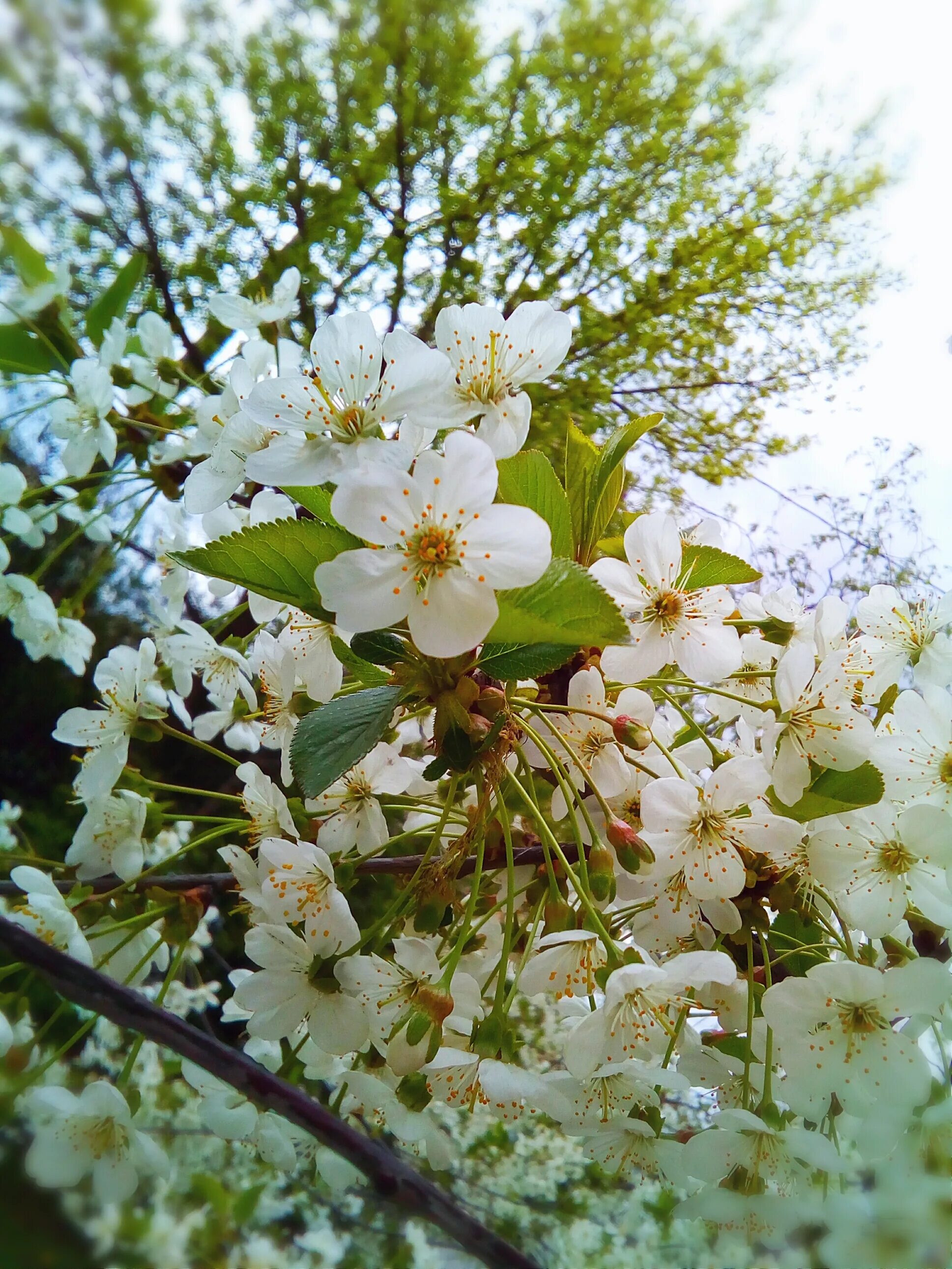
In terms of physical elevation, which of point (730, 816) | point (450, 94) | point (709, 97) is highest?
point (709, 97)

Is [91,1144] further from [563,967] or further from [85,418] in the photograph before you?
[85,418]

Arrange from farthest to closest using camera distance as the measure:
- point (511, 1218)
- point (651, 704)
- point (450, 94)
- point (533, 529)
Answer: point (450, 94) → point (511, 1218) → point (651, 704) → point (533, 529)

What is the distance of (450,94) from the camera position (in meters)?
1.16

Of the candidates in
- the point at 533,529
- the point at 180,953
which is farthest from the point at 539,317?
the point at 180,953

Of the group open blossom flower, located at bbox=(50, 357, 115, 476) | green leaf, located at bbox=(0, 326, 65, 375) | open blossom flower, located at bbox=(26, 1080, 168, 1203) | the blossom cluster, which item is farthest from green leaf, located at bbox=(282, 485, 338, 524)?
green leaf, located at bbox=(0, 326, 65, 375)

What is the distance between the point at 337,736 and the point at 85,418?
1.66 feet

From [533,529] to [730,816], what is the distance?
0.55 feet

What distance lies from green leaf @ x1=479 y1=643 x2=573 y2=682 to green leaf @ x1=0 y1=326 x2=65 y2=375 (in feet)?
2.06

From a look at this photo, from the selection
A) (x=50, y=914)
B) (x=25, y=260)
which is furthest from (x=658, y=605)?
(x=25, y=260)

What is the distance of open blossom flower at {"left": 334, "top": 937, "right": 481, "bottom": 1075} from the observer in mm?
336

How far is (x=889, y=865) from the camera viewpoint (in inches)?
13.4

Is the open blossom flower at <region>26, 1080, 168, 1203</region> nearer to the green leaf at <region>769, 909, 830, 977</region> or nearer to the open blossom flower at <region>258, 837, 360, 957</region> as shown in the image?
the open blossom flower at <region>258, 837, 360, 957</region>

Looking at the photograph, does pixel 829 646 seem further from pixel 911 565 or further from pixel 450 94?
pixel 450 94

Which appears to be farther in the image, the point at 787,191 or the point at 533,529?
the point at 787,191
